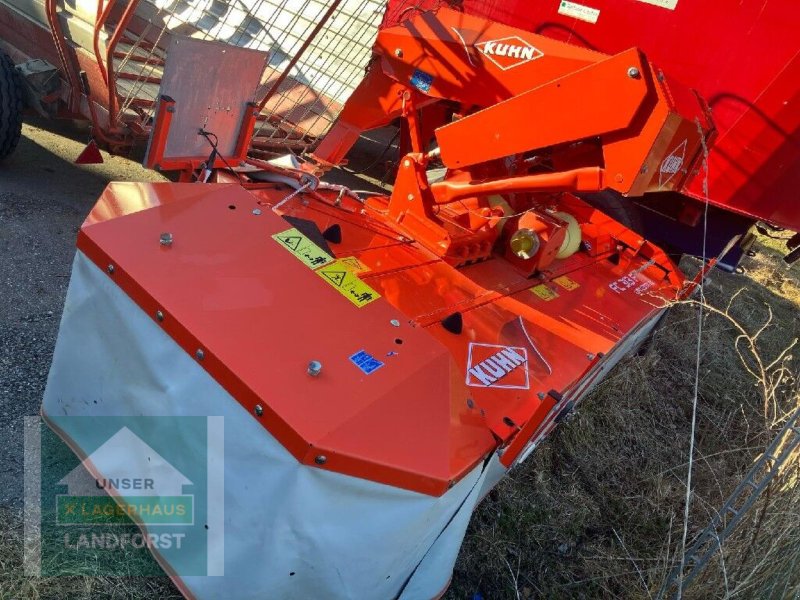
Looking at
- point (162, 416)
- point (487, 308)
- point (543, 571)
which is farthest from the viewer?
point (487, 308)

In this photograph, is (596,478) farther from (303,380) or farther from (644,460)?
(303,380)

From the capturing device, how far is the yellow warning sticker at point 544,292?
2910 mm

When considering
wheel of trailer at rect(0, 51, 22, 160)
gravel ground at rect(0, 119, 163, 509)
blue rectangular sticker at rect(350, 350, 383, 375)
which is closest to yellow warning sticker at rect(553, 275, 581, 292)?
blue rectangular sticker at rect(350, 350, 383, 375)

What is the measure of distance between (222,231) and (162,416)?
24.2 inches

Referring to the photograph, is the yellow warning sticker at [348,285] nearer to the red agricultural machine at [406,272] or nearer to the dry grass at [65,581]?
the red agricultural machine at [406,272]

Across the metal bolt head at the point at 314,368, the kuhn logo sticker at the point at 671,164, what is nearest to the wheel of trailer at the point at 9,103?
the metal bolt head at the point at 314,368

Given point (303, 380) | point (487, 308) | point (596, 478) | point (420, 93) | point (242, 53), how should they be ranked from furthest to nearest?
1. point (420, 93)
2. point (596, 478)
3. point (242, 53)
4. point (487, 308)
5. point (303, 380)

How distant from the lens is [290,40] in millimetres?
5203

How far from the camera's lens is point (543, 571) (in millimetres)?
2396

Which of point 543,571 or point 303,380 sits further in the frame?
point 543,571

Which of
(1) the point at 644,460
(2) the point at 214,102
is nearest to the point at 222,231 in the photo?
(2) the point at 214,102

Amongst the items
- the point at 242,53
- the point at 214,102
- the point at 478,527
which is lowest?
the point at 478,527

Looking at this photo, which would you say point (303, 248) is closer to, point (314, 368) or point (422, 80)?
point (314, 368)

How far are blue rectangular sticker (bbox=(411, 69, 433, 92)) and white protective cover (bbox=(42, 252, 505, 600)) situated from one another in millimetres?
1815
